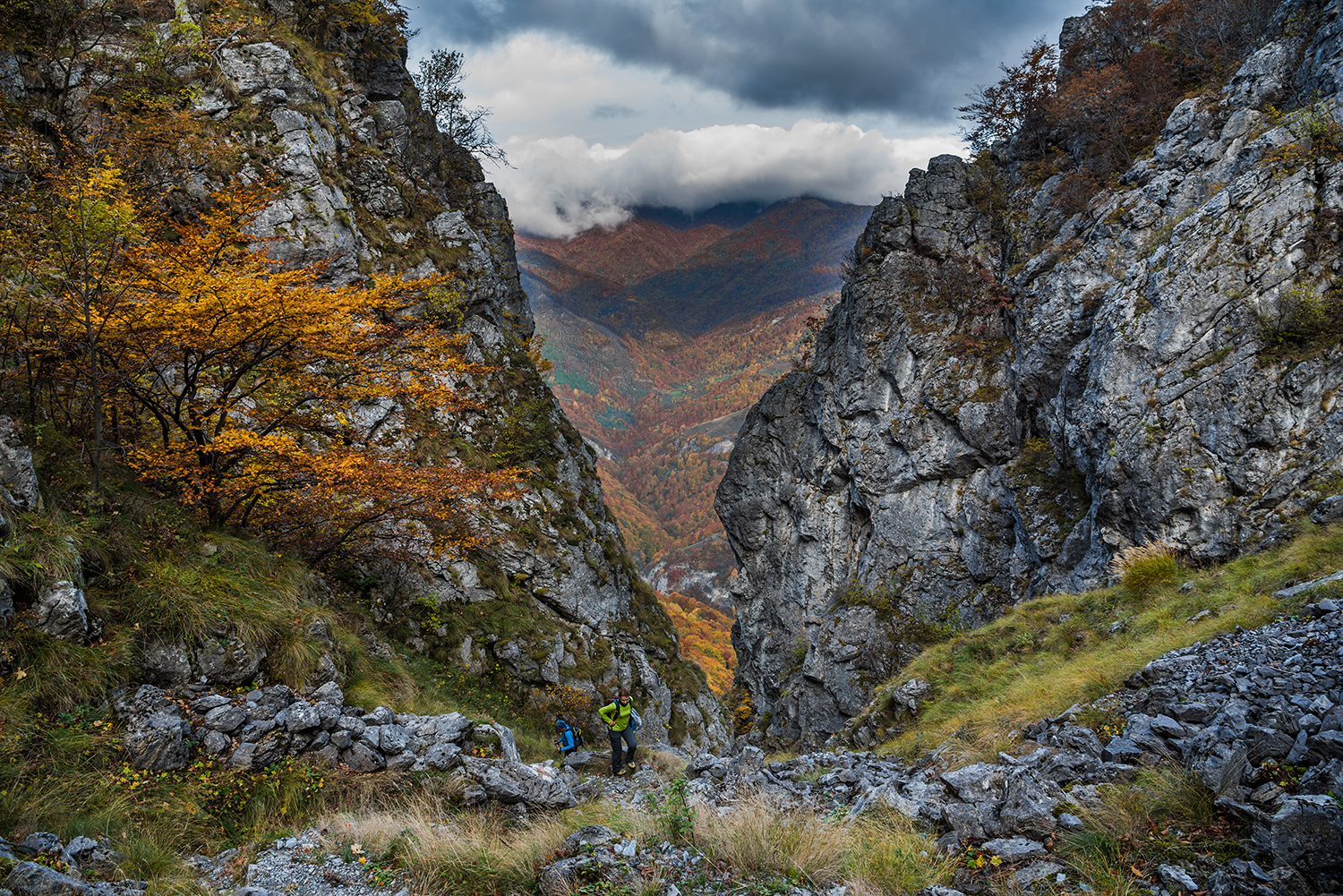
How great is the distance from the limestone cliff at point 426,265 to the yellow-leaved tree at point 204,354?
444 cm

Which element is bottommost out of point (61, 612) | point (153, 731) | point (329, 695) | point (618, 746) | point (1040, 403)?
point (618, 746)

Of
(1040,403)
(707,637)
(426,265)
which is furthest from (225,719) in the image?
(707,637)

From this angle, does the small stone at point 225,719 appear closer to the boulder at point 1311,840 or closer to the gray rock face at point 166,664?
the gray rock face at point 166,664

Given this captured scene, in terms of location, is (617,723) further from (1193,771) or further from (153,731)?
(1193,771)

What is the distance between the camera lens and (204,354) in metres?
9.33

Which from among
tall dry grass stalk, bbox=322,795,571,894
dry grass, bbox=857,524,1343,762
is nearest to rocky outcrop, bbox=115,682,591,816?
tall dry grass stalk, bbox=322,795,571,894

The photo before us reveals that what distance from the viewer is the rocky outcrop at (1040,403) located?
13.6 meters

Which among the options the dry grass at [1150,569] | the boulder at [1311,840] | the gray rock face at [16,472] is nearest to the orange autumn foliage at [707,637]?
the dry grass at [1150,569]

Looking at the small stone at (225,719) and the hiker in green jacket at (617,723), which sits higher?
the small stone at (225,719)

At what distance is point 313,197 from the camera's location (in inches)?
740

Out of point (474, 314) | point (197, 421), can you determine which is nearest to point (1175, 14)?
point (474, 314)

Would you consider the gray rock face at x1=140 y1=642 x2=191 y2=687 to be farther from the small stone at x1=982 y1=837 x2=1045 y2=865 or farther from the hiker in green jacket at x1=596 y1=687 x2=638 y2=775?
the small stone at x1=982 y1=837 x2=1045 y2=865

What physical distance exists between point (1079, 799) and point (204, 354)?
42.1ft

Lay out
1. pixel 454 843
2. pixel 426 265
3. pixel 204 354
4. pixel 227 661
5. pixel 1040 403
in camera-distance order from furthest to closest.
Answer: pixel 426 265
pixel 1040 403
pixel 204 354
pixel 227 661
pixel 454 843
